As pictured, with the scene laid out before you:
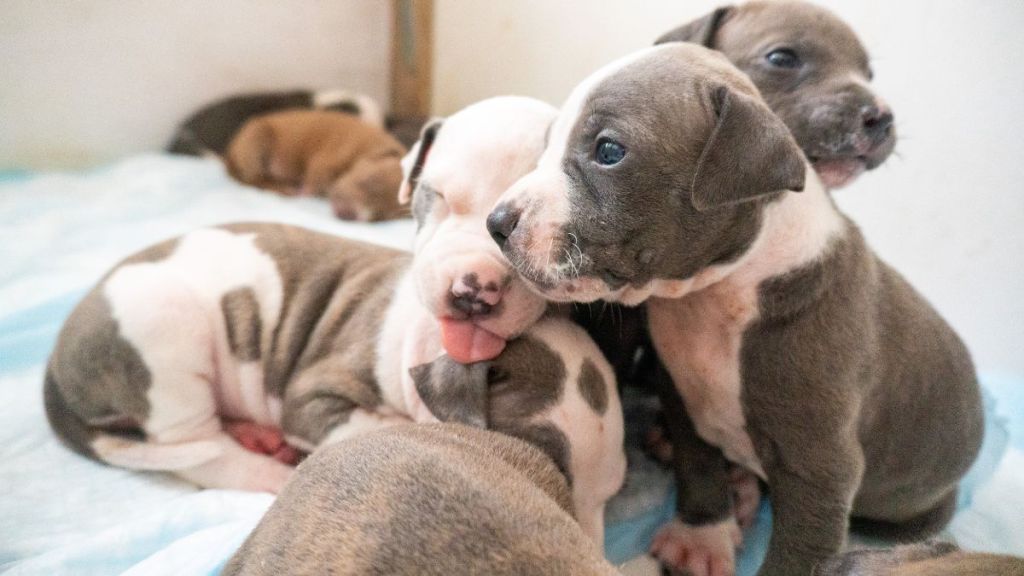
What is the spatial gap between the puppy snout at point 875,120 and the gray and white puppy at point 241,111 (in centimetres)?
358

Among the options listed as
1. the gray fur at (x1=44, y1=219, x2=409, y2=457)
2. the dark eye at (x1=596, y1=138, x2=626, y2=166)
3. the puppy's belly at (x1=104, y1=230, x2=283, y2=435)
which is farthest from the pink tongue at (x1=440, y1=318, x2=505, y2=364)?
the puppy's belly at (x1=104, y1=230, x2=283, y2=435)

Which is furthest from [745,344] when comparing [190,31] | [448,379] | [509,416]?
[190,31]

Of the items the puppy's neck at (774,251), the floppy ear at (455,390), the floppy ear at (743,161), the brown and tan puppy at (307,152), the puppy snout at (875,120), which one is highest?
the floppy ear at (743,161)

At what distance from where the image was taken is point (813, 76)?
217 cm

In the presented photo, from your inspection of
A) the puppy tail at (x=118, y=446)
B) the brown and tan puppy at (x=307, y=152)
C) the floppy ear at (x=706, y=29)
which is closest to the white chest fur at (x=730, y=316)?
the floppy ear at (x=706, y=29)

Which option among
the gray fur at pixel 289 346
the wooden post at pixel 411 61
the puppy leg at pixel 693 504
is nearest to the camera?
the puppy leg at pixel 693 504

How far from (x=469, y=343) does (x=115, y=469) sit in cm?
115

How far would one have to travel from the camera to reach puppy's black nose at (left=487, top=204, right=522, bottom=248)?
1.58 meters

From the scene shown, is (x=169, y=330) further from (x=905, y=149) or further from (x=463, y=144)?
(x=905, y=149)

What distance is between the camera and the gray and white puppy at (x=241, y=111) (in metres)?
4.71

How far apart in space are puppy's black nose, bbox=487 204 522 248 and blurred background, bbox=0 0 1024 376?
2315 millimetres

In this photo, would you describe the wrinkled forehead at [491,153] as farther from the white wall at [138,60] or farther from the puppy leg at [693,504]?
the white wall at [138,60]

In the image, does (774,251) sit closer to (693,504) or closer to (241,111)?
(693,504)

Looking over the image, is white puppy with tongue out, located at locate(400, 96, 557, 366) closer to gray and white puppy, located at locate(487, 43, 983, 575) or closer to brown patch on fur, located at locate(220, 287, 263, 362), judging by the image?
gray and white puppy, located at locate(487, 43, 983, 575)
